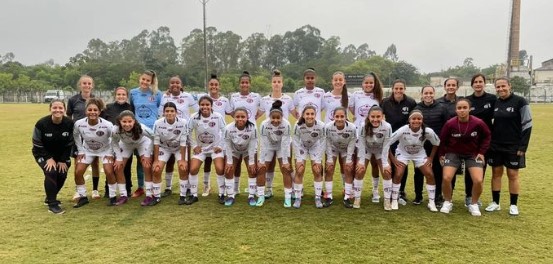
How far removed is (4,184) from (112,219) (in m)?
3.61

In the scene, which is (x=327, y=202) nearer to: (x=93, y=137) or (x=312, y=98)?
(x=312, y=98)

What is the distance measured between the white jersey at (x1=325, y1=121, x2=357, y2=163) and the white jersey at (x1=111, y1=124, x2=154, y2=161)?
273 centimetres

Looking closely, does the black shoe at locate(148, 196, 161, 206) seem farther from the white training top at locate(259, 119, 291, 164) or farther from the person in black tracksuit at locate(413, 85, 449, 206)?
the person in black tracksuit at locate(413, 85, 449, 206)

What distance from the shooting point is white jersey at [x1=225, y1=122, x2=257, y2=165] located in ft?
21.0

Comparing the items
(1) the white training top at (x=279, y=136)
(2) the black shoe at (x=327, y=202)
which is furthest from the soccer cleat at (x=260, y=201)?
(2) the black shoe at (x=327, y=202)

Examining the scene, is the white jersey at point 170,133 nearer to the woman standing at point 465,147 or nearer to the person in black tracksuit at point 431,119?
the person in black tracksuit at point 431,119

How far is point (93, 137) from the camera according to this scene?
21.1ft

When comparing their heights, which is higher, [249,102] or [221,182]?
[249,102]

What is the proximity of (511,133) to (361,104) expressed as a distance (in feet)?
7.07

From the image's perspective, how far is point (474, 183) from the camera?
5883 mm

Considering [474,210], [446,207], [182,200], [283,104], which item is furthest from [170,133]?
[474,210]

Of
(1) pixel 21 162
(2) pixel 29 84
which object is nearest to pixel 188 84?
(2) pixel 29 84

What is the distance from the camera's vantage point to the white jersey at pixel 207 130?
6.57m

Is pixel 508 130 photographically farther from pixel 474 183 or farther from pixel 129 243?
pixel 129 243
